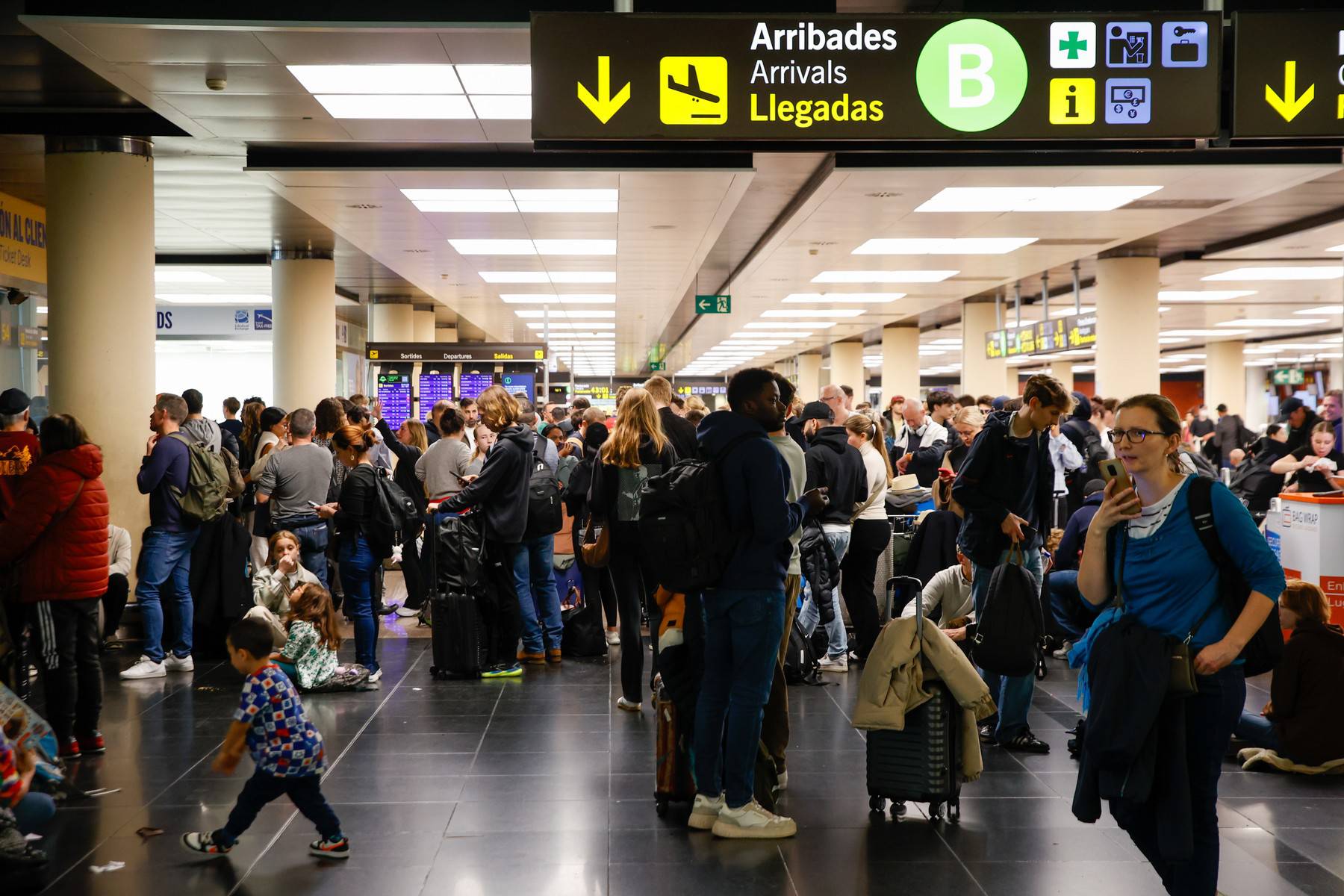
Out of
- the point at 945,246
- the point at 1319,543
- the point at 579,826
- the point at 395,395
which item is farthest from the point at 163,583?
the point at 945,246

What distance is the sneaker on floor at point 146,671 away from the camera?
7.39m

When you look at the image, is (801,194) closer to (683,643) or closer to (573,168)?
(573,168)

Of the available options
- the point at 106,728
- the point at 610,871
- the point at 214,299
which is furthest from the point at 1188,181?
the point at 214,299

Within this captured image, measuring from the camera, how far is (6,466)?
636 cm

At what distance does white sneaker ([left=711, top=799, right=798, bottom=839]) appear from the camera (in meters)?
4.41

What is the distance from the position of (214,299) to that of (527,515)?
1516 centimetres

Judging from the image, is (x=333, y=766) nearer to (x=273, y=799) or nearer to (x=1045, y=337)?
(x=273, y=799)

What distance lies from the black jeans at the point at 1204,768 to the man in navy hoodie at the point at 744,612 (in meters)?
1.46

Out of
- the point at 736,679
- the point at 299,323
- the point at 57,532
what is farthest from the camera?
the point at 299,323

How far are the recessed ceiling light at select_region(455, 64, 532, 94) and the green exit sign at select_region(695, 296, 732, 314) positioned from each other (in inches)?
470

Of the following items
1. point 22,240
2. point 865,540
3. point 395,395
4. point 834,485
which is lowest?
point 865,540

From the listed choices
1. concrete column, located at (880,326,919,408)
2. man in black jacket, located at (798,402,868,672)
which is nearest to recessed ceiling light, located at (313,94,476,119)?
man in black jacket, located at (798,402,868,672)

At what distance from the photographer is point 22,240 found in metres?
10.8

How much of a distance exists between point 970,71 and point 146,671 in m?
6.25
